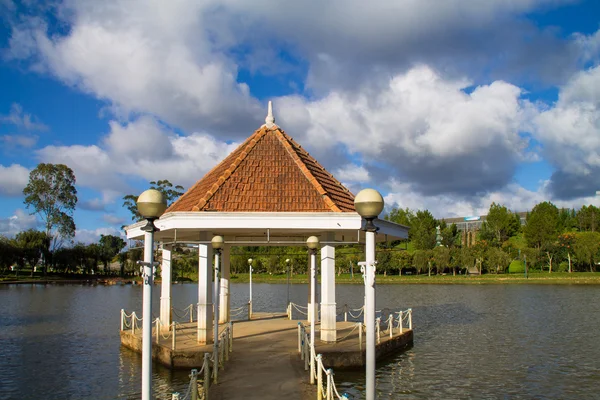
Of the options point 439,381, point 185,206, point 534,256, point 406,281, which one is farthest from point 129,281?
point 439,381

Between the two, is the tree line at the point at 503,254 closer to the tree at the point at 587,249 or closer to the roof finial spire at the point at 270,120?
the tree at the point at 587,249

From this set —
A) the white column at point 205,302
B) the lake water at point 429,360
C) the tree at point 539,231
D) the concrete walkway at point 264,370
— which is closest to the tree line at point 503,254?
the tree at point 539,231

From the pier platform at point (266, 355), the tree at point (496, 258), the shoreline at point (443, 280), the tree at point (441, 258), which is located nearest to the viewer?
the pier platform at point (266, 355)

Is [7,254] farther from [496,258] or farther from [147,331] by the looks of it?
[147,331]

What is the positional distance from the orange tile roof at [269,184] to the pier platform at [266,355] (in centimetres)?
396

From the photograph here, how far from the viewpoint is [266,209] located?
15719mm

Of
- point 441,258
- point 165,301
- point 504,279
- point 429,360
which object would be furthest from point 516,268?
point 165,301

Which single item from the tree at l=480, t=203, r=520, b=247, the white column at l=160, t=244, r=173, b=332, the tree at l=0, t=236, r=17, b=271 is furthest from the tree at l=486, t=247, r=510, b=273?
the tree at l=0, t=236, r=17, b=271

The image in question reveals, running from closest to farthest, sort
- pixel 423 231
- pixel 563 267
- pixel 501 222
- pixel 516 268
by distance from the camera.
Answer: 1. pixel 563 267
2. pixel 516 268
3. pixel 423 231
4. pixel 501 222

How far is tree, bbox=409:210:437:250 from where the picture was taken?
275 feet

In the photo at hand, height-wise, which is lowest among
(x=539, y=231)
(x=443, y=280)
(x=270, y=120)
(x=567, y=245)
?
(x=443, y=280)

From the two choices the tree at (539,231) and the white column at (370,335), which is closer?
the white column at (370,335)

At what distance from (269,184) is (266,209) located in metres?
Result: 1.29

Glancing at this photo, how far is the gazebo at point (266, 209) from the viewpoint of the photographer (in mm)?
14922
